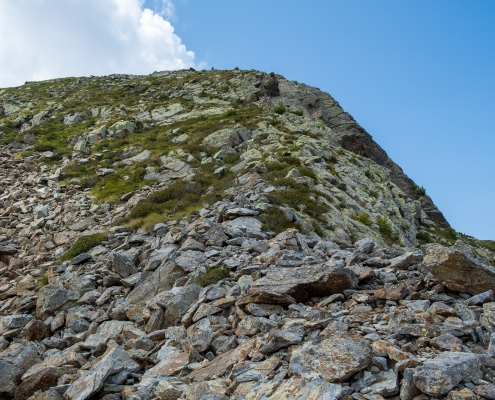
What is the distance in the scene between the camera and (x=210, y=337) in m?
8.68

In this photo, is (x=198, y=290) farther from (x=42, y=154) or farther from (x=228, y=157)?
(x=42, y=154)

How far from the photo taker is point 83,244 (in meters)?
16.9

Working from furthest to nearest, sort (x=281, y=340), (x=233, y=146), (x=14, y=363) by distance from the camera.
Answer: (x=233, y=146) < (x=14, y=363) < (x=281, y=340)

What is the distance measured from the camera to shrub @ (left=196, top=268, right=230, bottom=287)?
11.5m

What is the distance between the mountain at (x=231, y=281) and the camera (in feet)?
21.9

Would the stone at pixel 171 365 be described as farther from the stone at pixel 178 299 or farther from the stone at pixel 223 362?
the stone at pixel 178 299

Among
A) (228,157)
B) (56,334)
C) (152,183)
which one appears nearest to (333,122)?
(228,157)

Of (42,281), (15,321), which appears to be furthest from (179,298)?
(42,281)

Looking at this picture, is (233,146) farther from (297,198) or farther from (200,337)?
(200,337)

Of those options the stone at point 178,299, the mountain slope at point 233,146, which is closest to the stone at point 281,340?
the stone at point 178,299

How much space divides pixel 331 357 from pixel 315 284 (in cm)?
303

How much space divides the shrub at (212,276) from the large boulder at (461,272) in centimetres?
544

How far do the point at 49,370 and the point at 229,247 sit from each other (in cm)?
632

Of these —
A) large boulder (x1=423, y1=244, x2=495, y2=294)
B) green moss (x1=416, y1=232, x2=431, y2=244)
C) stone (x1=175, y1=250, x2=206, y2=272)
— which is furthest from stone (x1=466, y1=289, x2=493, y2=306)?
green moss (x1=416, y1=232, x2=431, y2=244)
